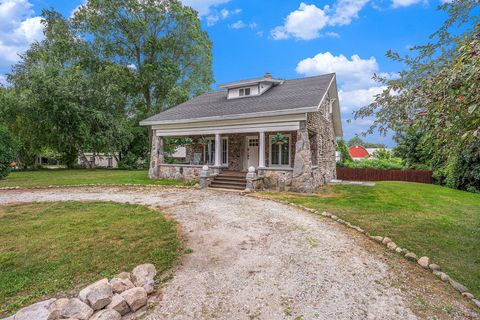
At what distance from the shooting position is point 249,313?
9.86ft

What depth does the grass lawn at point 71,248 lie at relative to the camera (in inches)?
147

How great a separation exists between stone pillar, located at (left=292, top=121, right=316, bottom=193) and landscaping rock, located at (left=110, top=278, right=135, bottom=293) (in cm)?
839

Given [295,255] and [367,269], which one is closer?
[367,269]

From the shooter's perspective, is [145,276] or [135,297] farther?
[145,276]

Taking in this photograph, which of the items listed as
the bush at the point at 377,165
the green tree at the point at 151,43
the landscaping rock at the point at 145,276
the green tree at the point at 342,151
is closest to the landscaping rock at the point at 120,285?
the landscaping rock at the point at 145,276

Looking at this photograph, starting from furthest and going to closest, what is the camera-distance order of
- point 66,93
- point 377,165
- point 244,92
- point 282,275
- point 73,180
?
1. point 377,165
2. point 66,93
3. point 244,92
4. point 73,180
5. point 282,275

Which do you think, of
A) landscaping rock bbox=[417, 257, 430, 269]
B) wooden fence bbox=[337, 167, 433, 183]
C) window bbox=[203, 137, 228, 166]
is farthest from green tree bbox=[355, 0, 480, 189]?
wooden fence bbox=[337, 167, 433, 183]

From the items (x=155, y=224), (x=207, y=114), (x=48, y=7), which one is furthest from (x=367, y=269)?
(x=48, y=7)

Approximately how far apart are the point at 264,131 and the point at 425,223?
22.6 ft

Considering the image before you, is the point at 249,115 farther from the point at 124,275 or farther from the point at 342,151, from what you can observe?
the point at 342,151

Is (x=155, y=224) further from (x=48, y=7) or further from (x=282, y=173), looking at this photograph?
(x=48, y=7)

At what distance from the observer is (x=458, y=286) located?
12.3 feet

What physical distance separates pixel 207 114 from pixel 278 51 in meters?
6.16

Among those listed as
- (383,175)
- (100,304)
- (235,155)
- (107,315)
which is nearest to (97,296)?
(100,304)
